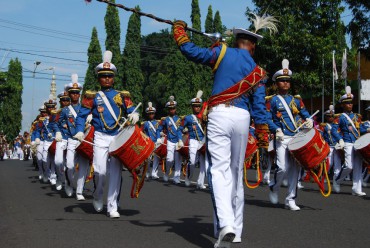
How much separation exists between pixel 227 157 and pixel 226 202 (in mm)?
486

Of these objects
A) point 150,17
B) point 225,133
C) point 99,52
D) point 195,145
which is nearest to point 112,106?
point 150,17

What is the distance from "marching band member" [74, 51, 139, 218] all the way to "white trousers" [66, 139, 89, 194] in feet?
6.56

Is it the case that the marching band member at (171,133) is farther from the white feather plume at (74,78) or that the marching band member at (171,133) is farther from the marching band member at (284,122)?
the marching band member at (284,122)

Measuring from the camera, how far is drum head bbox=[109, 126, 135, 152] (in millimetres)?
8457

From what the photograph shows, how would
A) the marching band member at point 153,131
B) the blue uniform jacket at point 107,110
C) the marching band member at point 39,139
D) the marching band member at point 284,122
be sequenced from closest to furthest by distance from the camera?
the blue uniform jacket at point 107,110, the marching band member at point 284,122, the marching band member at point 39,139, the marching band member at point 153,131

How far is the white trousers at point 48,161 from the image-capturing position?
1551cm

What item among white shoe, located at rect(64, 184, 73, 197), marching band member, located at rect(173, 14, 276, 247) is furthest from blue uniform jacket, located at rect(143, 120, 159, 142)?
marching band member, located at rect(173, 14, 276, 247)

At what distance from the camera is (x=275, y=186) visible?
1044cm

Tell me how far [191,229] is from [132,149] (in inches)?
58.6

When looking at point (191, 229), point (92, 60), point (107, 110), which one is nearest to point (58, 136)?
point (107, 110)

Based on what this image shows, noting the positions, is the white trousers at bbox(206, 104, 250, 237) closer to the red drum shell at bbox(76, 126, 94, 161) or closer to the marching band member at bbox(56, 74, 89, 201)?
the red drum shell at bbox(76, 126, 94, 161)

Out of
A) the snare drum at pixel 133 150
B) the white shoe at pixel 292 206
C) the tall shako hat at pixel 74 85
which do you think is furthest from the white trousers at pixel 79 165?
the white shoe at pixel 292 206

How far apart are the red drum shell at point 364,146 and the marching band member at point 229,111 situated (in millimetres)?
6026

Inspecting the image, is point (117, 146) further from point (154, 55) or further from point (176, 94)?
point (154, 55)
